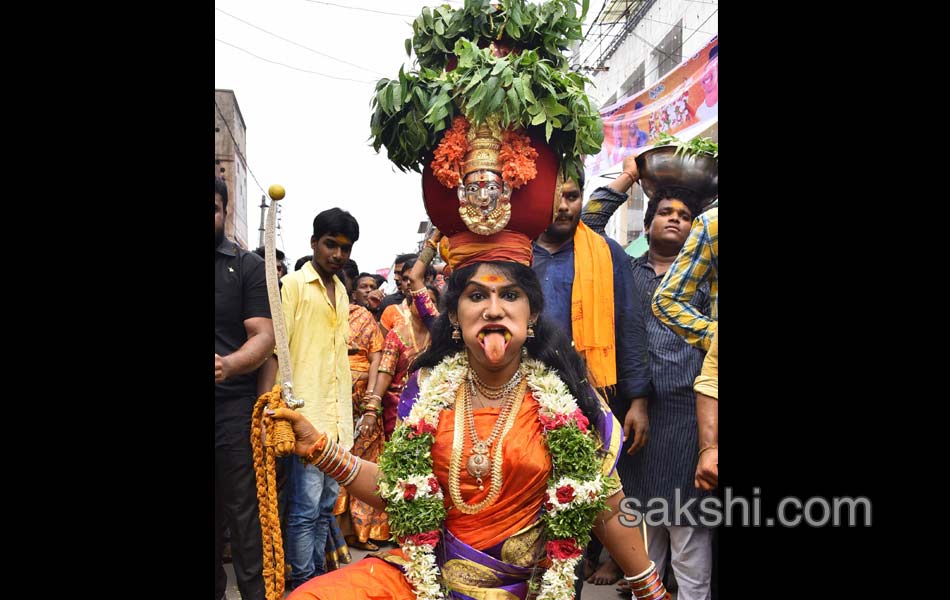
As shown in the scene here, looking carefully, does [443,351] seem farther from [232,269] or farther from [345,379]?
[345,379]

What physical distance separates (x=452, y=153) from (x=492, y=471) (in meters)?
1.23

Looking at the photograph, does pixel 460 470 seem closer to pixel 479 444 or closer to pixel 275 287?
pixel 479 444

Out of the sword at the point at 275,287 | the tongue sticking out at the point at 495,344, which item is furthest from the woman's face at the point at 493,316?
the sword at the point at 275,287

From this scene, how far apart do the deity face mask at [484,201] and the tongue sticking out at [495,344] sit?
42 centimetres

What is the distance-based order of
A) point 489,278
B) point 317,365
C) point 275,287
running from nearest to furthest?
point 275,287 → point 489,278 → point 317,365

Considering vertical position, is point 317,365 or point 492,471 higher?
point 317,365

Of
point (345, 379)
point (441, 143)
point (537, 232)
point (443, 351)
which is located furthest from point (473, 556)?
point (345, 379)

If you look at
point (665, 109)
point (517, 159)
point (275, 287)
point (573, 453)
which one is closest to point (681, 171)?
point (517, 159)

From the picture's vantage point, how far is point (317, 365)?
17.4 ft

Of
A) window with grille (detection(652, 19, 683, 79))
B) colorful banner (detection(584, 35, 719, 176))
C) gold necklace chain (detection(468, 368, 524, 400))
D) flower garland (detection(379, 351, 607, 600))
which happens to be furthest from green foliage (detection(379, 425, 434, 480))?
window with grille (detection(652, 19, 683, 79))

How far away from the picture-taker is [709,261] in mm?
4359

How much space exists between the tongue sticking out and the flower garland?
275mm

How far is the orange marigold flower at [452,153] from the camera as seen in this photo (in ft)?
10.8
